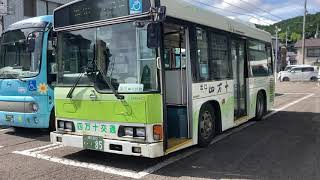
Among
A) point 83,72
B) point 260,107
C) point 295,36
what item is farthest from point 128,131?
point 295,36

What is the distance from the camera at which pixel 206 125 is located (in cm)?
888

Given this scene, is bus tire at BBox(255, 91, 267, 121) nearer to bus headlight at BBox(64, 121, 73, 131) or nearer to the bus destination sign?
bus headlight at BBox(64, 121, 73, 131)

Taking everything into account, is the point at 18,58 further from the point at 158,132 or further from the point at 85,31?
the point at 158,132

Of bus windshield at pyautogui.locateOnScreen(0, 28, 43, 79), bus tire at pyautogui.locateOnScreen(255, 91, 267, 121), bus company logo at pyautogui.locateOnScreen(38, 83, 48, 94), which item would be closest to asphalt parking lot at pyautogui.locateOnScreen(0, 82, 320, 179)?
bus company logo at pyautogui.locateOnScreen(38, 83, 48, 94)

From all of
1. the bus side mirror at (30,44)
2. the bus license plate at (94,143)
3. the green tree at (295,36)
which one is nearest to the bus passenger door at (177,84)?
the bus license plate at (94,143)

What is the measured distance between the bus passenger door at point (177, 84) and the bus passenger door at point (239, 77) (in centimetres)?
272

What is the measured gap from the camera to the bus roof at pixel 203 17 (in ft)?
24.8

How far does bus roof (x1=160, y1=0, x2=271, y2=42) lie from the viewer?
7.57 meters

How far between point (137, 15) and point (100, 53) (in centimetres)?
99

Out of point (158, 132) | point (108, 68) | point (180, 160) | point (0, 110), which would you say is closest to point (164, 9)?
point (108, 68)

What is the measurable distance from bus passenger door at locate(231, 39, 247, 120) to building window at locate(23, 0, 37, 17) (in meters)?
19.9

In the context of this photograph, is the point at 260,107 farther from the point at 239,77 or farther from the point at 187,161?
the point at 187,161

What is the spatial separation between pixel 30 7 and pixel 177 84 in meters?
22.6

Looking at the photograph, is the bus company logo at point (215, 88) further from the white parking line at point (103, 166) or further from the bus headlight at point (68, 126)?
the bus headlight at point (68, 126)
